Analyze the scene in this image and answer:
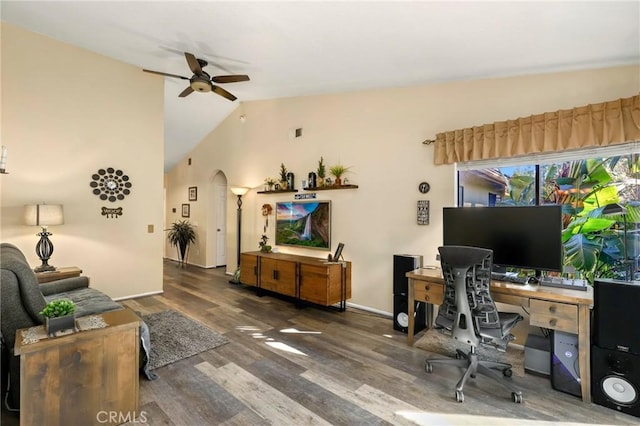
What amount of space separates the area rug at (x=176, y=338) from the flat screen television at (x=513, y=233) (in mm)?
2754

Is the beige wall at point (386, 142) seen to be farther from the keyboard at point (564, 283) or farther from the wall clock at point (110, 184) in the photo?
the wall clock at point (110, 184)

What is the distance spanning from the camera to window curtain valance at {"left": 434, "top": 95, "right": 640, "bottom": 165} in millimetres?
2408

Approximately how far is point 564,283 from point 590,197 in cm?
90

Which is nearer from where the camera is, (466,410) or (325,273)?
(466,410)

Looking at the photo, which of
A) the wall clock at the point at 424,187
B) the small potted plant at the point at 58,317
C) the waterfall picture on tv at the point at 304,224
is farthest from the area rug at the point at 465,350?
the small potted plant at the point at 58,317

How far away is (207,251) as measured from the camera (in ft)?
22.8

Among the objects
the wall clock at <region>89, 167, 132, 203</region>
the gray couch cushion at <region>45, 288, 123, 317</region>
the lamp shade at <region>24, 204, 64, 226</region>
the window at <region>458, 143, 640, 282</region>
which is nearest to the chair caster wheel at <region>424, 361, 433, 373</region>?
the window at <region>458, 143, 640, 282</region>

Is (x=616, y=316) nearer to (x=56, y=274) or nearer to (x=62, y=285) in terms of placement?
(x=62, y=285)

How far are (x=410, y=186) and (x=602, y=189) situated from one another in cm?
178

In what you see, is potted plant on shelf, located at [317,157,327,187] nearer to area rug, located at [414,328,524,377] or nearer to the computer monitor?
the computer monitor

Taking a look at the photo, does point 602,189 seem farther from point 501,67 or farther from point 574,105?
point 501,67

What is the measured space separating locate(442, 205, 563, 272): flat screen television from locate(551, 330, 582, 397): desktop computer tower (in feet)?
1.85

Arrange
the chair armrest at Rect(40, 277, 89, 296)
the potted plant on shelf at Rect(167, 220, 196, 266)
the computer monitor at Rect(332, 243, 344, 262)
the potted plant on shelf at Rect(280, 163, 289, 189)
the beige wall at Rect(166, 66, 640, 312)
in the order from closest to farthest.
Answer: the beige wall at Rect(166, 66, 640, 312), the chair armrest at Rect(40, 277, 89, 296), the computer monitor at Rect(332, 243, 344, 262), the potted plant on shelf at Rect(280, 163, 289, 189), the potted plant on shelf at Rect(167, 220, 196, 266)

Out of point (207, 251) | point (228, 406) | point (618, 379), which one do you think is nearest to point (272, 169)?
point (207, 251)
